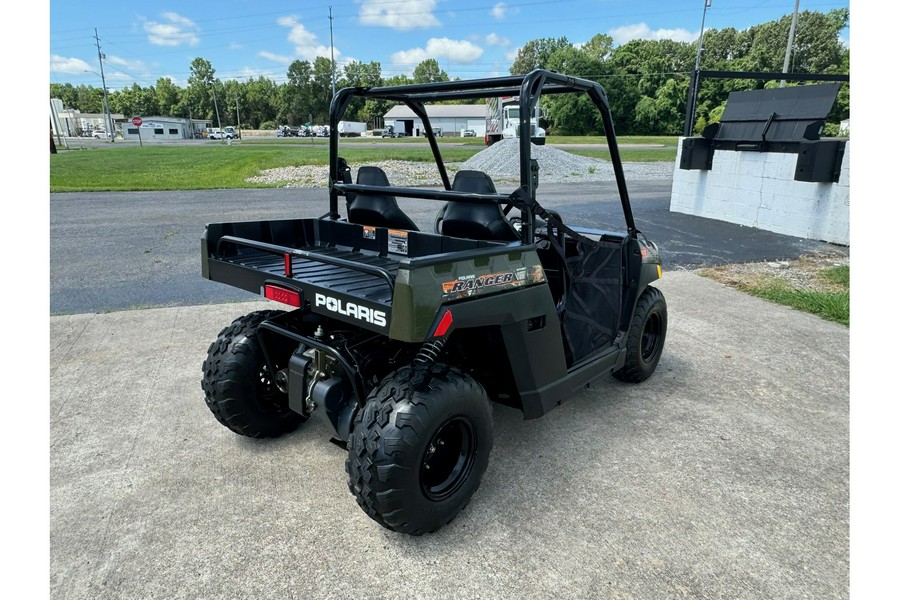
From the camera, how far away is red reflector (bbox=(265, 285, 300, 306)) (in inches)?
106

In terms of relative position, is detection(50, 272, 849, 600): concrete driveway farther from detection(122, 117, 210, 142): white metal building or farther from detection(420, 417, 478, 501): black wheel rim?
detection(122, 117, 210, 142): white metal building

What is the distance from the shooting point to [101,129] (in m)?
97.2

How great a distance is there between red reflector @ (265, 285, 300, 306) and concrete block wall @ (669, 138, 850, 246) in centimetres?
921

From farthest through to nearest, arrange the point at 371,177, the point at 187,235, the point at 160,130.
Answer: the point at 160,130 < the point at 187,235 < the point at 371,177

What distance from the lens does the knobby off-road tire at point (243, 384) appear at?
3.12 metres

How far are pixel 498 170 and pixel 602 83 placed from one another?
35769 mm

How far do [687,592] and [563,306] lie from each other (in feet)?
5.26

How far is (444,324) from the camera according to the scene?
2340 millimetres

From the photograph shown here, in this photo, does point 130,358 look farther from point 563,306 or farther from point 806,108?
point 806,108

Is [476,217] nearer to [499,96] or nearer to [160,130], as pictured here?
[499,96]

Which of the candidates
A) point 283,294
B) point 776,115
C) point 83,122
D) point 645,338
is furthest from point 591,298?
point 83,122

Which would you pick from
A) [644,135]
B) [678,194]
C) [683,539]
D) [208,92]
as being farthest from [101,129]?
[683,539]

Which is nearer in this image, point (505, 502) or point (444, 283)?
point (444, 283)

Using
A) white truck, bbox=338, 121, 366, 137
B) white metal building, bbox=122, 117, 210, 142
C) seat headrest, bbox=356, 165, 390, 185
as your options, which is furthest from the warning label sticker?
white metal building, bbox=122, 117, 210, 142
